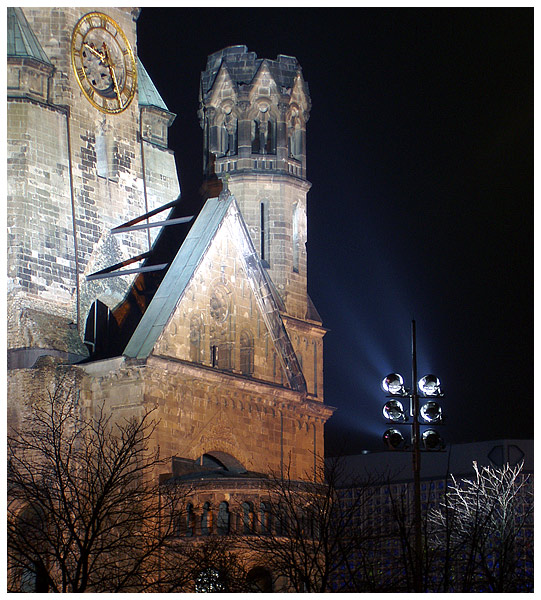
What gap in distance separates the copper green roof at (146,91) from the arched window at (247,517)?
20255 millimetres

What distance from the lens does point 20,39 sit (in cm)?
5834

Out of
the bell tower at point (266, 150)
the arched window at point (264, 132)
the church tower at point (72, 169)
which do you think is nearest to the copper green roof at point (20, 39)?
the church tower at point (72, 169)

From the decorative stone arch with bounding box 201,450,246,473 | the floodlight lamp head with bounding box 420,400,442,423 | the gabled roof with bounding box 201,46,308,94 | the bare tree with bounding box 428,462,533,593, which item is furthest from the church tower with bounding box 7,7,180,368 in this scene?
A: the floodlight lamp head with bounding box 420,400,442,423

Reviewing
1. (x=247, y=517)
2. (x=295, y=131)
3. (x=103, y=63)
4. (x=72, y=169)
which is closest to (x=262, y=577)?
(x=247, y=517)

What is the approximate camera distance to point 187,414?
53281 millimetres

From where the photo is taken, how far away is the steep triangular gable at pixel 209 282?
53.2m

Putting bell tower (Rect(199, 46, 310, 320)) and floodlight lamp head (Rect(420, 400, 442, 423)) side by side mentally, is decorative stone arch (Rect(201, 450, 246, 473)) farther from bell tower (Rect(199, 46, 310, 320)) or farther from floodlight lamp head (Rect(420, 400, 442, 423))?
floodlight lamp head (Rect(420, 400, 442, 423))

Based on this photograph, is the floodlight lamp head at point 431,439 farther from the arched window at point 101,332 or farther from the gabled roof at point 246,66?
the gabled roof at point 246,66

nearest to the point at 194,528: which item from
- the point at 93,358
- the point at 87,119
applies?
the point at 93,358

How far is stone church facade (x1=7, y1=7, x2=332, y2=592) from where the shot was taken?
5325 centimetres

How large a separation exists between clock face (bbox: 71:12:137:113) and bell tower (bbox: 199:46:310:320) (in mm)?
3681

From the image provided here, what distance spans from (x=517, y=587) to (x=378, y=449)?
224 ft

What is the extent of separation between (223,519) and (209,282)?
9.09m

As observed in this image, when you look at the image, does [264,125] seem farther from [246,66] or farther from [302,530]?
[302,530]
